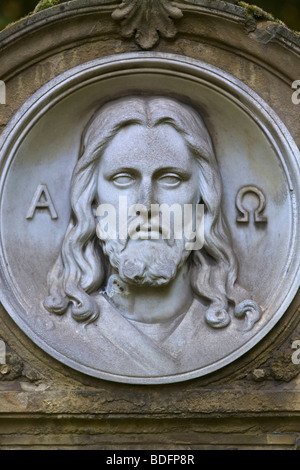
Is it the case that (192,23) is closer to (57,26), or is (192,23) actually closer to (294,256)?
(57,26)

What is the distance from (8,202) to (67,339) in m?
0.74

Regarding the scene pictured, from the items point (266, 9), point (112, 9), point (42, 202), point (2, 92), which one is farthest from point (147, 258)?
point (266, 9)

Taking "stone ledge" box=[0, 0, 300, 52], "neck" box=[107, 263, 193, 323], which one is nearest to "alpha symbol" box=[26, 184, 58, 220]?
"neck" box=[107, 263, 193, 323]

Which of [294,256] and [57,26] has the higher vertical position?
[57,26]

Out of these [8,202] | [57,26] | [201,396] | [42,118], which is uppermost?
[57,26]

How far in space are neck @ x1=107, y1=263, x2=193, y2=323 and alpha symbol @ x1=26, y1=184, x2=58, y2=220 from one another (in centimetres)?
48

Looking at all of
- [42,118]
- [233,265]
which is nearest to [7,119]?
[42,118]

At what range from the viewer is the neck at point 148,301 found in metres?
5.40

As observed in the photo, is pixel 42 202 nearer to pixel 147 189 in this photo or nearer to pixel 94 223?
pixel 94 223

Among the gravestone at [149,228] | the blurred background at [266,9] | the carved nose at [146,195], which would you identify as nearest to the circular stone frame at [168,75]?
the gravestone at [149,228]

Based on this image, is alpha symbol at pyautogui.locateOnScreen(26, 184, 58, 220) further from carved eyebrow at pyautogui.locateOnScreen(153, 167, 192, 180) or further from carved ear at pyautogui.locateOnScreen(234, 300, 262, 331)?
carved ear at pyautogui.locateOnScreen(234, 300, 262, 331)

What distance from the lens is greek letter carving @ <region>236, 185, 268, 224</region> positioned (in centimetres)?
550

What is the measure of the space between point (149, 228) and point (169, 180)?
0.27 metres

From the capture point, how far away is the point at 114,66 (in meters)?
5.31
